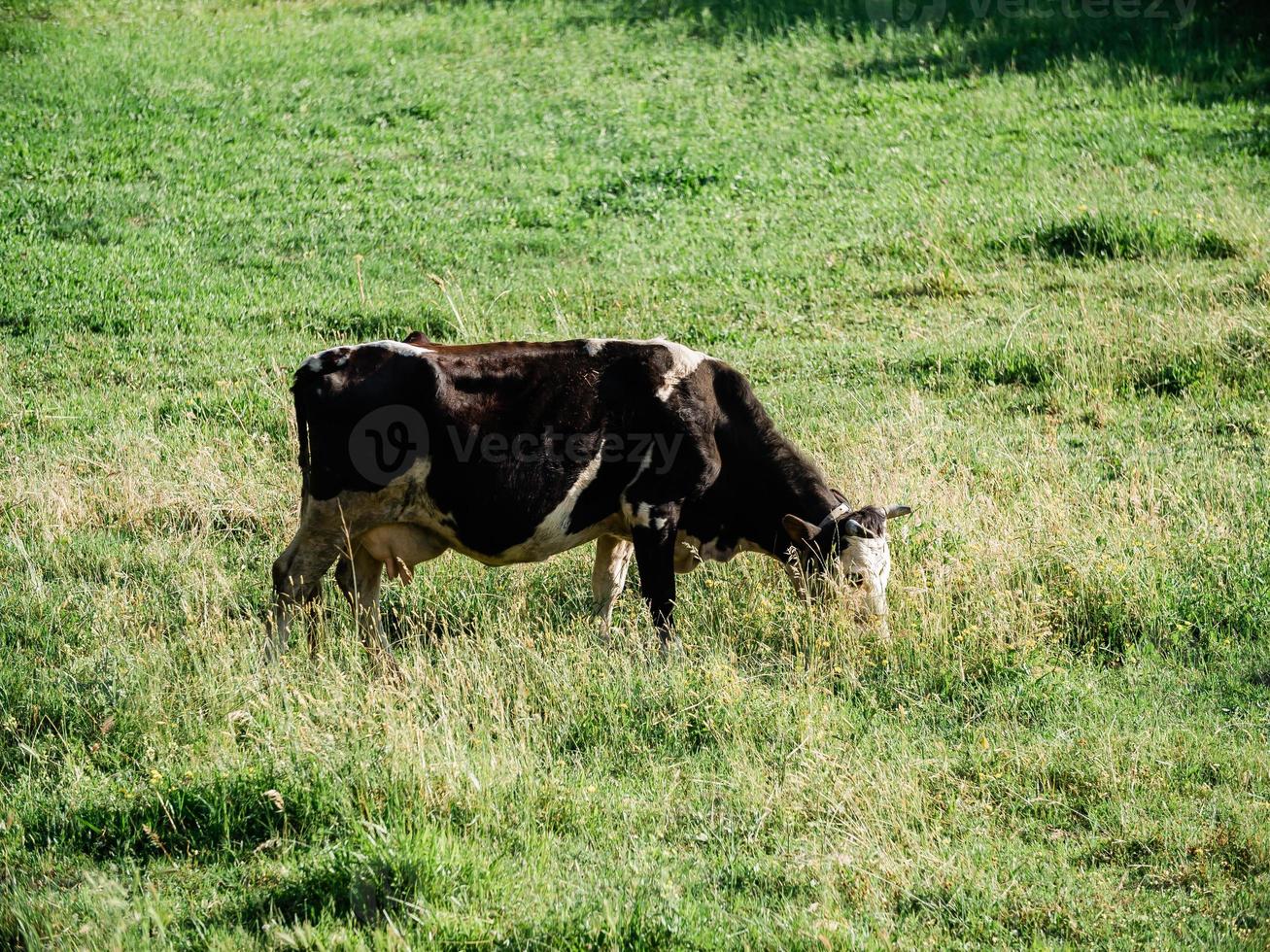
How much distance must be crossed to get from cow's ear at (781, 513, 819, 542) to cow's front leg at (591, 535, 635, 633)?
1.08 meters

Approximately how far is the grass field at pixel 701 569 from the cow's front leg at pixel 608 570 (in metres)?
0.31

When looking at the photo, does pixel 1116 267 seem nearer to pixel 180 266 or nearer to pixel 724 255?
pixel 724 255

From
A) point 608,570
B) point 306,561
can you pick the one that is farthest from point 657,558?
point 306,561

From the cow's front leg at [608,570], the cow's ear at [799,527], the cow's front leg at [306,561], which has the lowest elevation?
the cow's front leg at [608,570]

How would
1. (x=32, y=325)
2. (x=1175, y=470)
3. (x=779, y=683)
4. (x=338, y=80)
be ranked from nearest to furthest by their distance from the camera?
(x=779, y=683), (x=1175, y=470), (x=32, y=325), (x=338, y=80)

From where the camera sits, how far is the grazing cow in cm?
838

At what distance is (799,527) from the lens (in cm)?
909

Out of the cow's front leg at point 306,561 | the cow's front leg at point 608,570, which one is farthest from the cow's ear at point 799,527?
the cow's front leg at point 306,561

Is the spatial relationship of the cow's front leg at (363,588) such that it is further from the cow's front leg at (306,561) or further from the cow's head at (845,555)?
the cow's head at (845,555)

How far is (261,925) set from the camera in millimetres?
5637

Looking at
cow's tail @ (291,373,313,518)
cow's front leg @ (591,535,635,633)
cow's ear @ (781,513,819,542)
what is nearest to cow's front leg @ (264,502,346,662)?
cow's tail @ (291,373,313,518)

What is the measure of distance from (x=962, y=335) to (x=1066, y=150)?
6917 mm

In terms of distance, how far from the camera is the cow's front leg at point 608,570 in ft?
30.9

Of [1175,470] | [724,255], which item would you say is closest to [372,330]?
[724,255]
